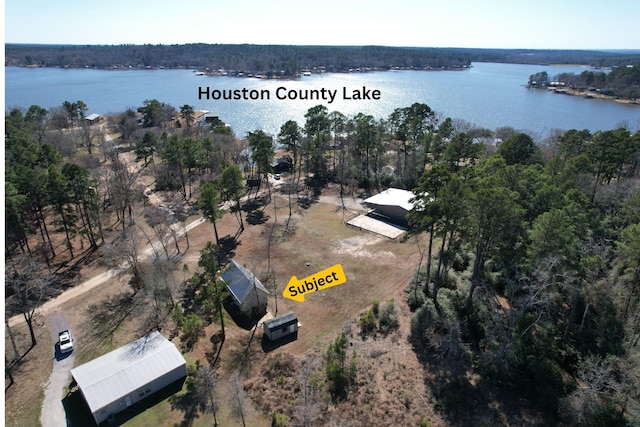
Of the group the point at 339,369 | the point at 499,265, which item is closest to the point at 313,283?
the point at 339,369

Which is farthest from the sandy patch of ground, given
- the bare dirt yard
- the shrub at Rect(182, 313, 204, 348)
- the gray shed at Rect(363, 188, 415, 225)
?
the shrub at Rect(182, 313, 204, 348)

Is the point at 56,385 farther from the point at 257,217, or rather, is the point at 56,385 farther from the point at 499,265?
the point at 499,265

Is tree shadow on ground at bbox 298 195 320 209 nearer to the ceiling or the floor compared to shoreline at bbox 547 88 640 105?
nearer to the floor

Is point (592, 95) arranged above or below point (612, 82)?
below

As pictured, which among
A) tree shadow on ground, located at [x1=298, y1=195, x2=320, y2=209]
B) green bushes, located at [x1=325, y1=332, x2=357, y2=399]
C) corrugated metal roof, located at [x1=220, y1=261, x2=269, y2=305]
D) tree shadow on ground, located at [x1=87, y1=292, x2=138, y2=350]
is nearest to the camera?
green bushes, located at [x1=325, y1=332, x2=357, y2=399]

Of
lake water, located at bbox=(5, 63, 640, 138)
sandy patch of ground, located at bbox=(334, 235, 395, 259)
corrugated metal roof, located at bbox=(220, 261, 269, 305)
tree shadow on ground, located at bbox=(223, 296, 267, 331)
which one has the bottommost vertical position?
tree shadow on ground, located at bbox=(223, 296, 267, 331)

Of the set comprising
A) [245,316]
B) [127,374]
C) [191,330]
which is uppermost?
[127,374]

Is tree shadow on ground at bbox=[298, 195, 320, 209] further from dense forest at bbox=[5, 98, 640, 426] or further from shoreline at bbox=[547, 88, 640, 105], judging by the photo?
shoreline at bbox=[547, 88, 640, 105]
